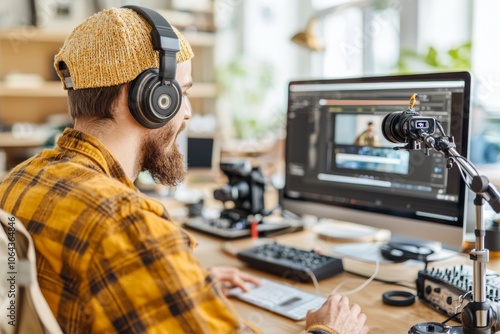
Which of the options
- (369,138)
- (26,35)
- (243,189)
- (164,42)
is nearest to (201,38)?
(26,35)

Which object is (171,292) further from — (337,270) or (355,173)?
(355,173)

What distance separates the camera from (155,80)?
1.02 metres

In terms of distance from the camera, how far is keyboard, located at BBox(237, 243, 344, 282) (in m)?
1.38

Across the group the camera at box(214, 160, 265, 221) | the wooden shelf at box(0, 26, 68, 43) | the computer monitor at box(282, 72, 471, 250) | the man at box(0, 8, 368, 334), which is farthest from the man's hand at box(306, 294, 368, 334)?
the wooden shelf at box(0, 26, 68, 43)

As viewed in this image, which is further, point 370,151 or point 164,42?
point 370,151

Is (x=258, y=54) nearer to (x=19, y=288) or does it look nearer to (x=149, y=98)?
(x=149, y=98)

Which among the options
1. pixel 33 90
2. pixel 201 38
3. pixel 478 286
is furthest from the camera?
pixel 201 38

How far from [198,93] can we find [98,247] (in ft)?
13.1

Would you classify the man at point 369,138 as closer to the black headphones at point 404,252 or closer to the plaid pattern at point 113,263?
the black headphones at point 404,252

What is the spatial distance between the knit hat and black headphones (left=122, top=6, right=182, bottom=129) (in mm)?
14

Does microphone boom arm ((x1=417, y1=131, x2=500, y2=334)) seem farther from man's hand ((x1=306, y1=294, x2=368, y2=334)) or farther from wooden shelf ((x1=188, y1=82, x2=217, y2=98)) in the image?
wooden shelf ((x1=188, y1=82, x2=217, y2=98))

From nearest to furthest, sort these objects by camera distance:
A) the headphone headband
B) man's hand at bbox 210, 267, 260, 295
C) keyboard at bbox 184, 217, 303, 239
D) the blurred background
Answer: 1. the headphone headband
2. man's hand at bbox 210, 267, 260, 295
3. keyboard at bbox 184, 217, 303, 239
4. the blurred background

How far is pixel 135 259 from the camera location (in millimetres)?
796

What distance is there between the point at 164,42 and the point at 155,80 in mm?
73
